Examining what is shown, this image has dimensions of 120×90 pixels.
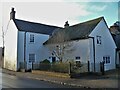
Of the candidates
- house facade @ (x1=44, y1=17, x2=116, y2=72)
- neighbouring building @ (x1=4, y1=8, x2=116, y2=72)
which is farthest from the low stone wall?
house facade @ (x1=44, y1=17, x2=116, y2=72)

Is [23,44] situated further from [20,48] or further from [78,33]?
[78,33]

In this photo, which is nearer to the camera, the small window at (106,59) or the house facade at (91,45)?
the house facade at (91,45)

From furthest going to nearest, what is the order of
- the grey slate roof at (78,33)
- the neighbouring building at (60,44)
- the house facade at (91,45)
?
the grey slate roof at (78,33), the neighbouring building at (60,44), the house facade at (91,45)

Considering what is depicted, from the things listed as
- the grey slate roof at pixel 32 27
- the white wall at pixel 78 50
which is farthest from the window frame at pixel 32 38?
the white wall at pixel 78 50

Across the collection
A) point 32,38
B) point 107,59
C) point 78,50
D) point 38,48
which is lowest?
point 107,59

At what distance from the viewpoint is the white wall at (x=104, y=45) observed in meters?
26.3

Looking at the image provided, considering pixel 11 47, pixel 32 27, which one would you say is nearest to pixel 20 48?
pixel 11 47

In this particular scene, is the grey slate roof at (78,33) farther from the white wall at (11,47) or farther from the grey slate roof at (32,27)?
the white wall at (11,47)

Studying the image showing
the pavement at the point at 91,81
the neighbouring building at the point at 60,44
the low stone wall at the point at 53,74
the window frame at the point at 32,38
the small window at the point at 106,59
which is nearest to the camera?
the pavement at the point at 91,81

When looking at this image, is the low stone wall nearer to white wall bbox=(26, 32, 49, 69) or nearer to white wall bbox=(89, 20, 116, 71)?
white wall bbox=(89, 20, 116, 71)

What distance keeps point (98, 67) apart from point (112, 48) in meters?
5.69

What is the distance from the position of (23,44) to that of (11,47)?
261 centimetres

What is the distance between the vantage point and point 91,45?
25562mm

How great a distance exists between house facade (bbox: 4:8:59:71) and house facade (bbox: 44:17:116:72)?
14.2ft
